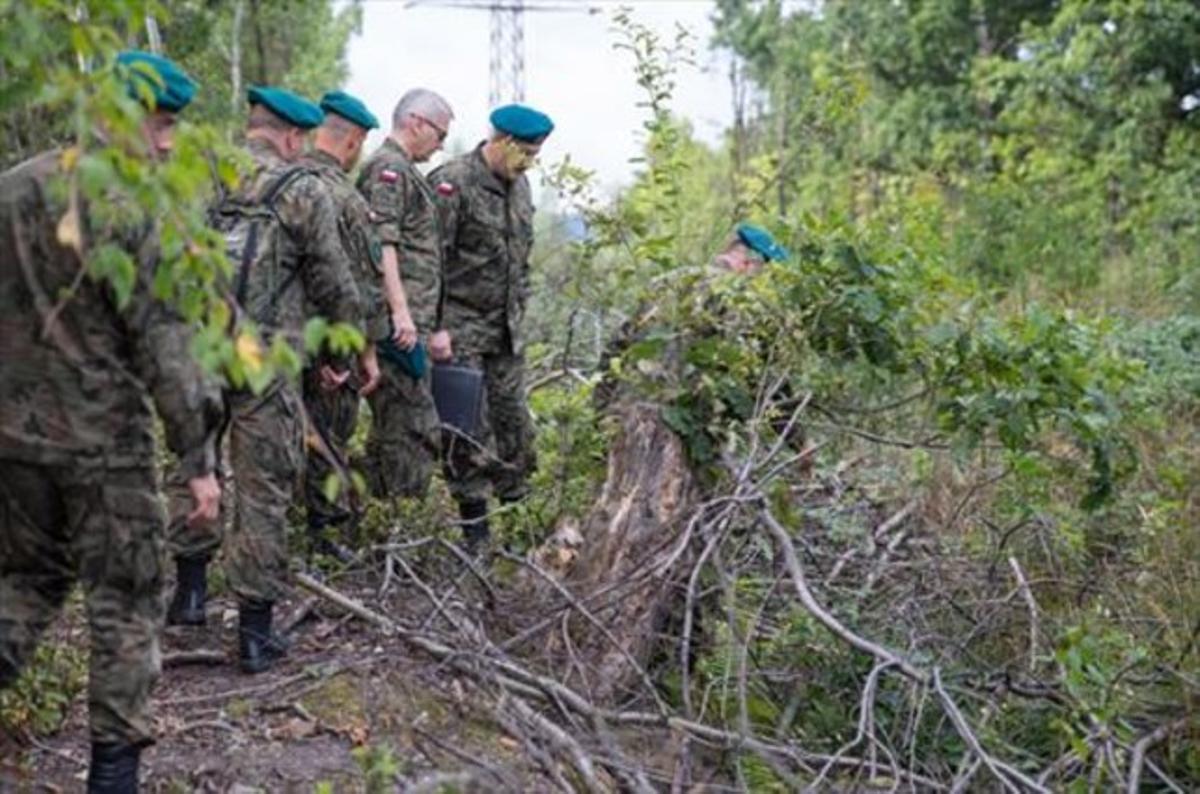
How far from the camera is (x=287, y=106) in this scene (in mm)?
5457

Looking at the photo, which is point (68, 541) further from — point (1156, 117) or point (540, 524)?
point (1156, 117)

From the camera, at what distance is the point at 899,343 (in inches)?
227

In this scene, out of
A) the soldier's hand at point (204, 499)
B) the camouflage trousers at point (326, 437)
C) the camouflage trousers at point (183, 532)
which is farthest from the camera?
the camouflage trousers at point (326, 437)

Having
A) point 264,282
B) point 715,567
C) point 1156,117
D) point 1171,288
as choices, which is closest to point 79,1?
point 264,282

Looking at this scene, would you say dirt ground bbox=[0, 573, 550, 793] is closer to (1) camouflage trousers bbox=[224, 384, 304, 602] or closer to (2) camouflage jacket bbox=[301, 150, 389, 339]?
(1) camouflage trousers bbox=[224, 384, 304, 602]

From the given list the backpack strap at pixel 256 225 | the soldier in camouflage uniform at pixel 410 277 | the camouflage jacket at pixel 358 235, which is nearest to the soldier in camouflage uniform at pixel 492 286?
the soldier in camouflage uniform at pixel 410 277

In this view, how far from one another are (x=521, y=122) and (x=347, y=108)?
109cm

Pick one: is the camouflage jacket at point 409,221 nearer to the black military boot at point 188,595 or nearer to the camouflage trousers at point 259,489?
the camouflage trousers at point 259,489

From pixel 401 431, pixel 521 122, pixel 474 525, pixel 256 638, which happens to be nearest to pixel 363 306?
pixel 401 431

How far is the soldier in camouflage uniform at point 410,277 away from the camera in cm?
648

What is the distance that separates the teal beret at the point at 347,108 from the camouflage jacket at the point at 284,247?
0.46 m

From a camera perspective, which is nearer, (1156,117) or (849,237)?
A: (849,237)

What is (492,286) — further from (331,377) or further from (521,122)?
(331,377)

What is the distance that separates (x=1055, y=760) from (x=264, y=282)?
299 cm
